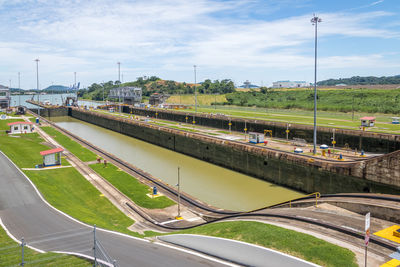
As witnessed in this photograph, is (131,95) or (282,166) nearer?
(282,166)

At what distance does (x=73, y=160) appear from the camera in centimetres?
4431

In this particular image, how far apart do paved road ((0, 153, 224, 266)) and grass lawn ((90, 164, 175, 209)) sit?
8341mm

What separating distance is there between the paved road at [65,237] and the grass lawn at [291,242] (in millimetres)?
2555

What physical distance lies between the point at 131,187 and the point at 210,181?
11.9m

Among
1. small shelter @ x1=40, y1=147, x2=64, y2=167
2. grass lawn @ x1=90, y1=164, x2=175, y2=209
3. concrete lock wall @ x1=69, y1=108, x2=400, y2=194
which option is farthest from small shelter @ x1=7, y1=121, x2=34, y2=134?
grass lawn @ x1=90, y1=164, x2=175, y2=209

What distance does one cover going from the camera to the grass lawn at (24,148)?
4075cm

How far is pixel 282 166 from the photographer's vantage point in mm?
38500

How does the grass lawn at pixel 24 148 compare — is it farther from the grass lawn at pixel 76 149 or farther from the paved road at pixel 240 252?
the paved road at pixel 240 252

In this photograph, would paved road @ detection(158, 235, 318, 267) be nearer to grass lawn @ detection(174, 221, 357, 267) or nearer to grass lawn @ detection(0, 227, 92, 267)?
grass lawn @ detection(174, 221, 357, 267)

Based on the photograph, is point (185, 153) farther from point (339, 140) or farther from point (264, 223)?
point (264, 223)

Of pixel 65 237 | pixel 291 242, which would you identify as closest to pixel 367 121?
pixel 291 242

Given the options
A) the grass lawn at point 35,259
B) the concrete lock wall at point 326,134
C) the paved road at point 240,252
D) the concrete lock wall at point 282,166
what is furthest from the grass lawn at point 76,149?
the paved road at point 240,252

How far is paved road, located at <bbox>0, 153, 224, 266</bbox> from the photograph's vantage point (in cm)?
1432

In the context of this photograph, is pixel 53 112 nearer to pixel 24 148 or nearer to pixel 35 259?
pixel 24 148
